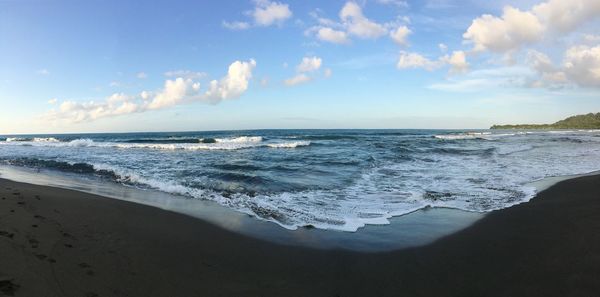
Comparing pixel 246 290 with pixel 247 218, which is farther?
pixel 247 218

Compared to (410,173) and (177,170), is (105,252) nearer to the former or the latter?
(177,170)

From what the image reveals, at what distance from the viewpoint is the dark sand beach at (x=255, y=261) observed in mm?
3664

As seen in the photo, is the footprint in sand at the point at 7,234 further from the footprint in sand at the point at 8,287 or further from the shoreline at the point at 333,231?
the shoreline at the point at 333,231

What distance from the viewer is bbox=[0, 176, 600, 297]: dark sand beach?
3.66 meters

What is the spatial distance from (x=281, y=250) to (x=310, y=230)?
1094 millimetres

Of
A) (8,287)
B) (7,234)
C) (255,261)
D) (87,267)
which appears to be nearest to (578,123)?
(255,261)

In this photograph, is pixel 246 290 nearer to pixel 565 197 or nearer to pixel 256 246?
pixel 256 246

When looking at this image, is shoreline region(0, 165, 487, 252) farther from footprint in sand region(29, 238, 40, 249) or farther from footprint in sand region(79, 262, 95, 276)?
footprint in sand region(29, 238, 40, 249)

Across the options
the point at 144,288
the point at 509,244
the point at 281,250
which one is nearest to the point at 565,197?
the point at 509,244

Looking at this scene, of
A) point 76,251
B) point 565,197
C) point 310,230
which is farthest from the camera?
point 565,197

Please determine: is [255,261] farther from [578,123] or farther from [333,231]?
[578,123]

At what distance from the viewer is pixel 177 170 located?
13.2 metres

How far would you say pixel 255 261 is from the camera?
4523 millimetres

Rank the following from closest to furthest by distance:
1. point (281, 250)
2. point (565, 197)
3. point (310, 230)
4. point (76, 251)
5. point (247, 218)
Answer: point (76, 251) < point (281, 250) < point (310, 230) < point (247, 218) < point (565, 197)
